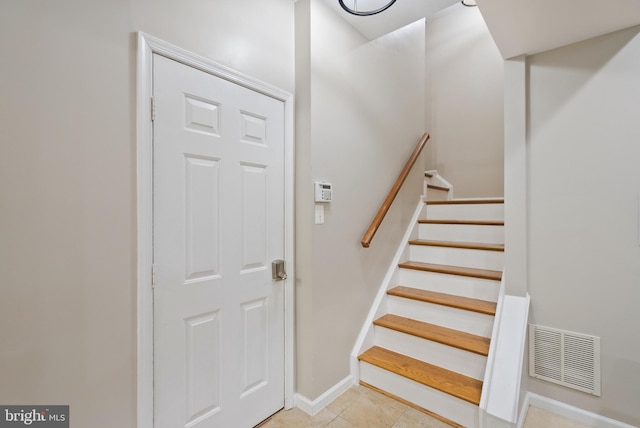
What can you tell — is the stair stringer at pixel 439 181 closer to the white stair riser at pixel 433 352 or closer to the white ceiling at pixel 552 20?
the white ceiling at pixel 552 20

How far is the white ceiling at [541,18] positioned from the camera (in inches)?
55.2

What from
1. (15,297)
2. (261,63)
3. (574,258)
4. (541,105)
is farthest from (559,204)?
(15,297)

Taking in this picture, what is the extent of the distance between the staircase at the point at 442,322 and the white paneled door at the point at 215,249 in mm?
858

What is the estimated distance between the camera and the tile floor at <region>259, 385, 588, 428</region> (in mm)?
1742

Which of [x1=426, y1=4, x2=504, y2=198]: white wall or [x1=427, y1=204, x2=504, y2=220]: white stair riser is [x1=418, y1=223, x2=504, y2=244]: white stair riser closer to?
[x1=427, y1=204, x2=504, y2=220]: white stair riser

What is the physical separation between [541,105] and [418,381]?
6.34 feet

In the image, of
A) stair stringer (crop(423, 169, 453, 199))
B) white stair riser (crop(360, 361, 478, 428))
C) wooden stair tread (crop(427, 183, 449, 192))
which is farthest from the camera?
stair stringer (crop(423, 169, 453, 199))

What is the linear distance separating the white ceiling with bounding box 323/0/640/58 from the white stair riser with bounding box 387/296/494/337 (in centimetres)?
176

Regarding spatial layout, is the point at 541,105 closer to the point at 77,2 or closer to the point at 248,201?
the point at 248,201

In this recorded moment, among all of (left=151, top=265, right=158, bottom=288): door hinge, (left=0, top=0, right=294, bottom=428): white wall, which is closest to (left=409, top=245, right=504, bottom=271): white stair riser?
(left=151, top=265, right=158, bottom=288): door hinge

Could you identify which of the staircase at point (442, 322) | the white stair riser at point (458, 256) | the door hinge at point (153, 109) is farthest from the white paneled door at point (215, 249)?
the white stair riser at point (458, 256)

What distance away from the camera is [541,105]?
1840 millimetres

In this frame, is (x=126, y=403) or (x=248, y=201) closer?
(x=126, y=403)

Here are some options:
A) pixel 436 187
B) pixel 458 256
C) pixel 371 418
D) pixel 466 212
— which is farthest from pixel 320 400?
pixel 436 187
